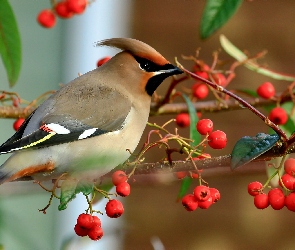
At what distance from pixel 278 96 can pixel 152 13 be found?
202 cm

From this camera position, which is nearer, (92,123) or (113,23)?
(92,123)

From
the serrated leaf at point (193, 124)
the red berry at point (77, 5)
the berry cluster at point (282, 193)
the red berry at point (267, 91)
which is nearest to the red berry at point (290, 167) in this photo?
the berry cluster at point (282, 193)

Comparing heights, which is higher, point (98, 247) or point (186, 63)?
point (186, 63)

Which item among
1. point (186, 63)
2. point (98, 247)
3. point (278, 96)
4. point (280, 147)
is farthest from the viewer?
point (186, 63)

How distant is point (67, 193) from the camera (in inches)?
45.8

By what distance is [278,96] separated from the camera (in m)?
1.87

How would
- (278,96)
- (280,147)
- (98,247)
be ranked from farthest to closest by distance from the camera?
(98,247) → (278,96) → (280,147)

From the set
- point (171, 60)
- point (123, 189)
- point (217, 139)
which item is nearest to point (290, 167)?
point (217, 139)

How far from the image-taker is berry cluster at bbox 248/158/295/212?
1.29m

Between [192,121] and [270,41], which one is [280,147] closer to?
[192,121]

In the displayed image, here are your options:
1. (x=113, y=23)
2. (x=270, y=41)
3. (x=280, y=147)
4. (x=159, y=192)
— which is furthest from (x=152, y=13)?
(x=280, y=147)

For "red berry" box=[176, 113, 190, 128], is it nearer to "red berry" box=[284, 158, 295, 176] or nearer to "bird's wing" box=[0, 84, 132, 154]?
"bird's wing" box=[0, 84, 132, 154]

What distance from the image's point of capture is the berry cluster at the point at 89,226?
1.31m

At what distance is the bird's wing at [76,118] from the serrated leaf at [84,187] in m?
0.25
